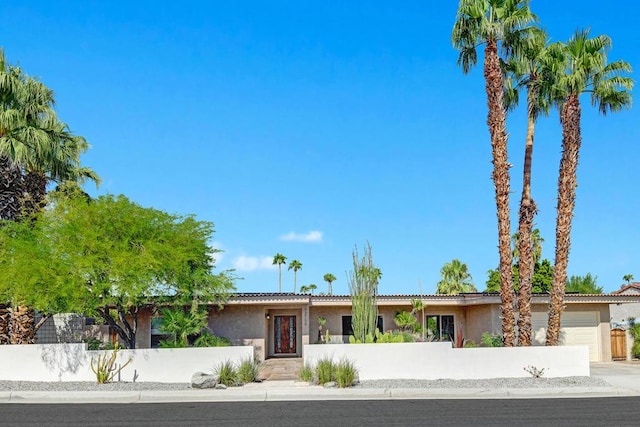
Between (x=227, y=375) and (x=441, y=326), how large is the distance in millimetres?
15326

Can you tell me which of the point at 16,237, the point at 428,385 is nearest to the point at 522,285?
the point at 428,385

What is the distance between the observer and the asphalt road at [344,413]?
1380 cm

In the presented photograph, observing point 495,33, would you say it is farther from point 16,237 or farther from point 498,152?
point 16,237

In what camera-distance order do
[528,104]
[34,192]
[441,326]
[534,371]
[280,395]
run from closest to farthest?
1. [280,395]
2. [534,371]
3. [34,192]
4. [528,104]
5. [441,326]

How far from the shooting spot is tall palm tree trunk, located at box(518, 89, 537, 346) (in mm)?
24125

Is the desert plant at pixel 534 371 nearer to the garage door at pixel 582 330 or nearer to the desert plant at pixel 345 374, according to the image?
the desert plant at pixel 345 374

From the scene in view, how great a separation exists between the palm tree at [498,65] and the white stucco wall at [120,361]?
940cm

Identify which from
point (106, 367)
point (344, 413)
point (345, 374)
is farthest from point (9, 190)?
point (344, 413)

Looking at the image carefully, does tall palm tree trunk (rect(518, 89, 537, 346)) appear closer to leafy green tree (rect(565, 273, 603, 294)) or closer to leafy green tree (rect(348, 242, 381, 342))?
leafy green tree (rect(348, 242, 381, 342))

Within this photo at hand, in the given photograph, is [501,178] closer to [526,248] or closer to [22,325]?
[526,248]

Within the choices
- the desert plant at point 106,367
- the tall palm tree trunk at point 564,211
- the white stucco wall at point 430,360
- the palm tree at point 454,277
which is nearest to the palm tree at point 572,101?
the tall palm tree trunk at point 564,211

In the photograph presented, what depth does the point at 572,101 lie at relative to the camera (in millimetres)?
25219

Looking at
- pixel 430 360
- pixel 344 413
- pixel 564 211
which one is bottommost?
pixel 344 413

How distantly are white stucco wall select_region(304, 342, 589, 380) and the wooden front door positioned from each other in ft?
40.1
